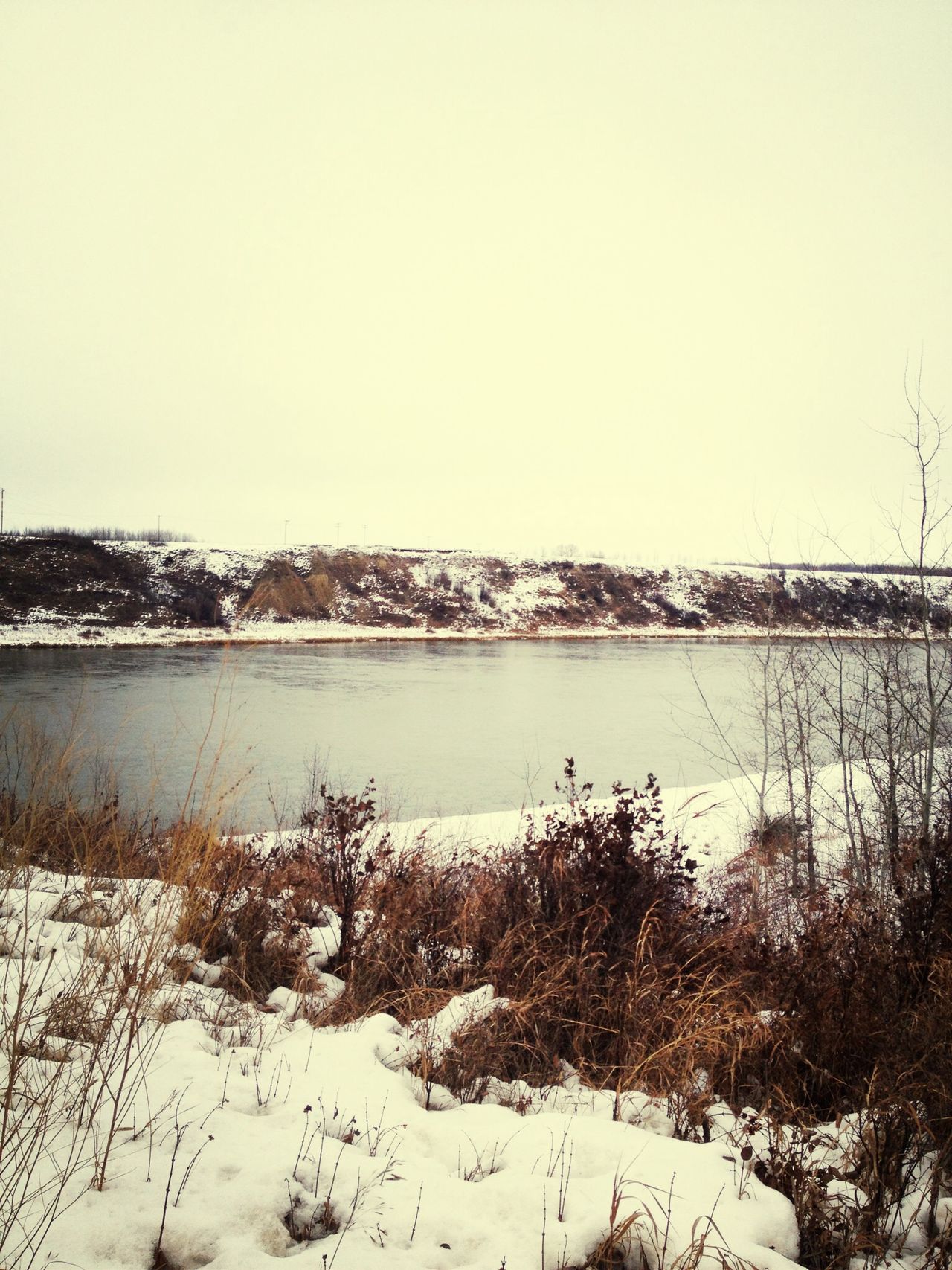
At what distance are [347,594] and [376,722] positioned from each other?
43638 mm

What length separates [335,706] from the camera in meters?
21.1

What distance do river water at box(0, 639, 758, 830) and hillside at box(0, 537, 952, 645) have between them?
12138 millimetres

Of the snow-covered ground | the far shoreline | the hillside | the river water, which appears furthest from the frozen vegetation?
the hillside

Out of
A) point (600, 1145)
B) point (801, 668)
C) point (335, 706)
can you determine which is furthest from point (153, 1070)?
point (335, 706)

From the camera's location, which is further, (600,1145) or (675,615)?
(675,615)

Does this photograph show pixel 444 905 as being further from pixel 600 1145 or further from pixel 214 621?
pixel 214 621

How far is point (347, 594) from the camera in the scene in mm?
61062

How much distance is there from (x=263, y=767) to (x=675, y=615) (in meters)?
62.1

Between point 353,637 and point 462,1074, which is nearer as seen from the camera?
point 462,1074

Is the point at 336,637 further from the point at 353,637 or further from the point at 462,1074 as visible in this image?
the point at 462,1074

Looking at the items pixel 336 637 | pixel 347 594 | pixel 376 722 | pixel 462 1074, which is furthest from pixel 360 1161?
pixel 347 594

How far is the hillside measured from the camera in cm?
4731

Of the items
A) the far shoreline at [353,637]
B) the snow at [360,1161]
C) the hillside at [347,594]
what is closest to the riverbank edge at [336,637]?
the far shoreline at [353,637]

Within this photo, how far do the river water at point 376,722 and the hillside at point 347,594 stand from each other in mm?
12138
